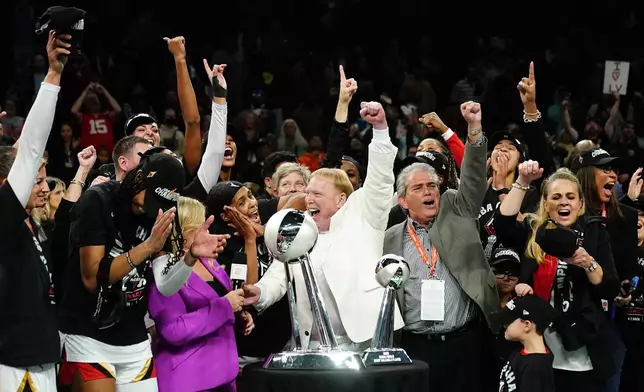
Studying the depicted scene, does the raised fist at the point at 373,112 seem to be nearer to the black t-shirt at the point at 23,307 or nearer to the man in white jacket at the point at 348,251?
the man in white jacket at the point at 348,251

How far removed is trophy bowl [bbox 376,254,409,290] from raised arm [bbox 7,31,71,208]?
1.51m

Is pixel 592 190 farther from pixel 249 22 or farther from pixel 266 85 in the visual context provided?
pixel 249 22

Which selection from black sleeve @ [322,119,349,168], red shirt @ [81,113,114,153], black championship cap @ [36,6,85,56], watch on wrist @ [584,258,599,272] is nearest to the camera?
black championship cap @ [36,6,85,56]

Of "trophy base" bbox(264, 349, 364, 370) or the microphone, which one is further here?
the microphone

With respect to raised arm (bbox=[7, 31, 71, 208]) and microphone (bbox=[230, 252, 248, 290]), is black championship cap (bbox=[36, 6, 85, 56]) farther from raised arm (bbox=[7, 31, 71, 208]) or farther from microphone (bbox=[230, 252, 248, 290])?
microphone (bbox=[230, 252, 248, 290])

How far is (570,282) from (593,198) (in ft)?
2.47

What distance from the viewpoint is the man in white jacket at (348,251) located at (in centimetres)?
585

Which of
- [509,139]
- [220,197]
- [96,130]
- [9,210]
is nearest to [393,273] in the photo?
[220,197]

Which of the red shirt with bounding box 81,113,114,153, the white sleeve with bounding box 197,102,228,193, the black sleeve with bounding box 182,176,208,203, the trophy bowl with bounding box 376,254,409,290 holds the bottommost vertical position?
the trophy bowl with bounding box 376,254,409,290

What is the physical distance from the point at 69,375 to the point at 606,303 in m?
3.28

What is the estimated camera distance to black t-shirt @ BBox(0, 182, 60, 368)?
16.5ft

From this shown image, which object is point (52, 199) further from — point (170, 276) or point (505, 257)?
point (505, 257)

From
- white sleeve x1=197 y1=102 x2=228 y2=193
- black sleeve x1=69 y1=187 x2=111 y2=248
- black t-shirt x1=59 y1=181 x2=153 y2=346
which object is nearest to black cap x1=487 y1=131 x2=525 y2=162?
white sleeve x1=197 y1=102 x2=228 y2=193

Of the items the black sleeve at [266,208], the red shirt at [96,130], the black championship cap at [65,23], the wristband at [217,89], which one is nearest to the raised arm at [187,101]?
the wristband at [217,89]
